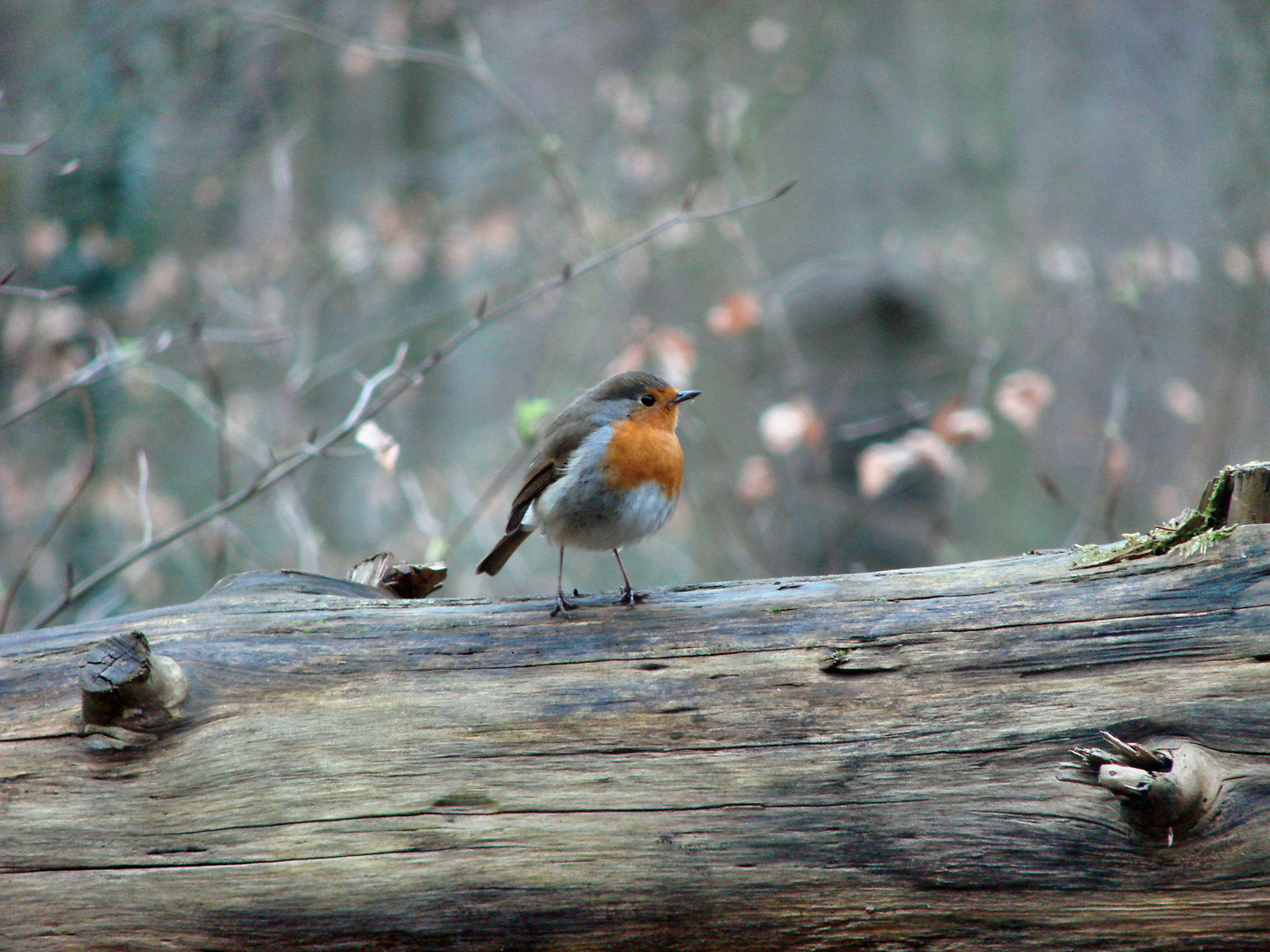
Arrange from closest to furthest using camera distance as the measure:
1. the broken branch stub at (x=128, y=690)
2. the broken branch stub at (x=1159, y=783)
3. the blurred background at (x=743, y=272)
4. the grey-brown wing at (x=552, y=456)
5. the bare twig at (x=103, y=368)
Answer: the broken branch stub at (x=1159, y=783)
the broken branch stub at (x=128, y=690)
the grey-brown wing at (x=552, y=456)
the bare twig at (x=103, y=368)
the blurred background at (x=743, y=272)

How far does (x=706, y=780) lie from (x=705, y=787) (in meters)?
0.01

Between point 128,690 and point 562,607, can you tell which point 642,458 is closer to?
point 562,607

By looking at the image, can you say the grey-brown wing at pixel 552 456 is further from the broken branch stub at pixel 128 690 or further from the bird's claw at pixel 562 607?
the broken branch stub at pixel 128 690

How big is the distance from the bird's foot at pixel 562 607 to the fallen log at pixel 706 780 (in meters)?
0.13

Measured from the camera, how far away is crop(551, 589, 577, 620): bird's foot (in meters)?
2.17

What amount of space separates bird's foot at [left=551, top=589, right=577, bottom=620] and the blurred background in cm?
213

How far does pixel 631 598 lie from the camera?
225 centimetres

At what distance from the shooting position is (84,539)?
648 cm

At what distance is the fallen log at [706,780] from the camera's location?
65.0 inches

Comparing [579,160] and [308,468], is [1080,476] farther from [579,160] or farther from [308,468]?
[308,468]

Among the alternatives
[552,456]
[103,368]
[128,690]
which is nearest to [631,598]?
[552,456]

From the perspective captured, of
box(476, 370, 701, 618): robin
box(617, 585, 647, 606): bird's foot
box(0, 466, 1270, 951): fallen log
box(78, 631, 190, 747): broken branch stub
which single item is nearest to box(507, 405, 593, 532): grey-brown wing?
box(476, 370, 701, 618): robin

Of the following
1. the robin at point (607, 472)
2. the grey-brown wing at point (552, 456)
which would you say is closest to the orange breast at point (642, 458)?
the robin at point (607, 472)

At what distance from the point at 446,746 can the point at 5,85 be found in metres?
4.93
